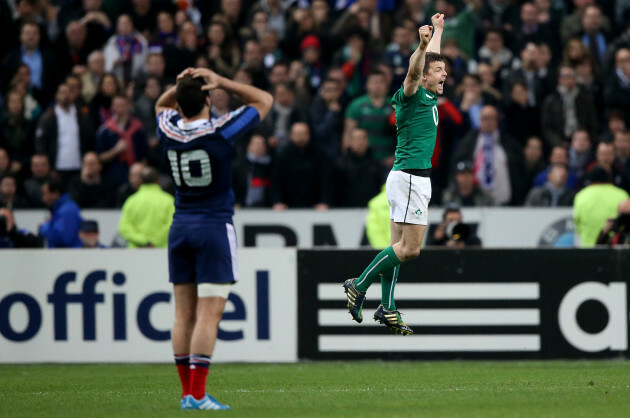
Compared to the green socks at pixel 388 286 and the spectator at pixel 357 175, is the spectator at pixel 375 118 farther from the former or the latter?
the green socks at pixel 388 286

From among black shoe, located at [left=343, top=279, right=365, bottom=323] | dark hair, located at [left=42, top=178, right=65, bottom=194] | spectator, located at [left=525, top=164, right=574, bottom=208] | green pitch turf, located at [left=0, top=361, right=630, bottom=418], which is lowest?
green pitch turf, located at [left=0, top=361, right=630, bottom=418]

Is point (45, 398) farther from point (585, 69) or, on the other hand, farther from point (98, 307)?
point (585, 69)

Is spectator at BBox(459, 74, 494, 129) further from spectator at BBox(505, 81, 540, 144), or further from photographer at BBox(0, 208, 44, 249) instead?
photographer at BBox(0, 208, 44, 249)

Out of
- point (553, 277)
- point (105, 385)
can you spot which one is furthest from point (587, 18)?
point (105, 385)

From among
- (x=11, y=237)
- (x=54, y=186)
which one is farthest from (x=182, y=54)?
(x=11, y=237)

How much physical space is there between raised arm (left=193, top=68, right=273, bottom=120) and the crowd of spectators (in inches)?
285

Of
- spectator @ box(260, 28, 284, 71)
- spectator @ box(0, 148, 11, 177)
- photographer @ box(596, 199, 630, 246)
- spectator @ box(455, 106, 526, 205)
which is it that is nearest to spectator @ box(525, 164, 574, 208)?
spectator @ box(455, 106, 526, 205)

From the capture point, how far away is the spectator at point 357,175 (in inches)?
674

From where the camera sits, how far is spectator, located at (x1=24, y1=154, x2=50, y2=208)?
58.2 feet

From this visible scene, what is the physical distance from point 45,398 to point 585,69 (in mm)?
10974

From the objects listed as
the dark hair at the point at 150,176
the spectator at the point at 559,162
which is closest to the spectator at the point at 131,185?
the dark hair at the point at 150,176

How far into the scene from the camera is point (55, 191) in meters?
15.7

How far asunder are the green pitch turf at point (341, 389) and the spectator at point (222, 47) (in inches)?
259

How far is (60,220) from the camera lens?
15555mm
